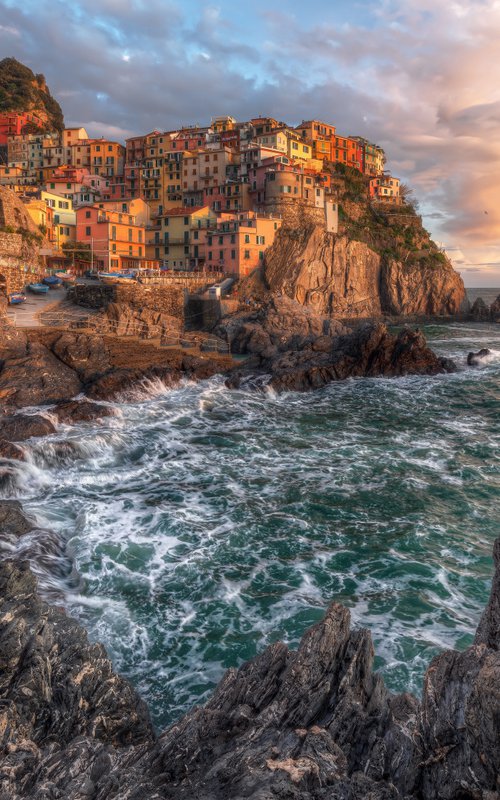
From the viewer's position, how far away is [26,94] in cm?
13450

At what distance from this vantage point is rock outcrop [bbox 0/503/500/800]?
5.82 meters

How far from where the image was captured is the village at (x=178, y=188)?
2844 inches

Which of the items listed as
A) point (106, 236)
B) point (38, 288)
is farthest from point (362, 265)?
point (38, 288)

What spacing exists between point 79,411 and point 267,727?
23.9 metres

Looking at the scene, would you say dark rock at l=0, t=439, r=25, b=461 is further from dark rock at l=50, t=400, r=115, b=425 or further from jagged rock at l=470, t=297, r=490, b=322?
jagged rock at l=470, t=297, r=490, b=322

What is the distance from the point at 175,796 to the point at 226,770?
0.65 m

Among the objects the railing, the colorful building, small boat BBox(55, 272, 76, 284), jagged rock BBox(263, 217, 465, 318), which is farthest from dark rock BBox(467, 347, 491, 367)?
the colorful building

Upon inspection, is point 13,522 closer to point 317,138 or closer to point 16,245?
point 16,245

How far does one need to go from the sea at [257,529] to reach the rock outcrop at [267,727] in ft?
6.31

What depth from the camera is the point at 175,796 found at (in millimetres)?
6590

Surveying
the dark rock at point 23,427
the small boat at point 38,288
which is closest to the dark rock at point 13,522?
the dark rock at point 23,427

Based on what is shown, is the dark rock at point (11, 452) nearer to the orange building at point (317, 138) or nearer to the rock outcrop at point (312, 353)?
the rock outcrop at point (312, 353)

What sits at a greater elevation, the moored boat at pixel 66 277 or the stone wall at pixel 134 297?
the moored boat at pixel 66 277

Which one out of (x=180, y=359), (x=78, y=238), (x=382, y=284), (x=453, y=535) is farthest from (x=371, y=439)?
(x=382, y=284)
